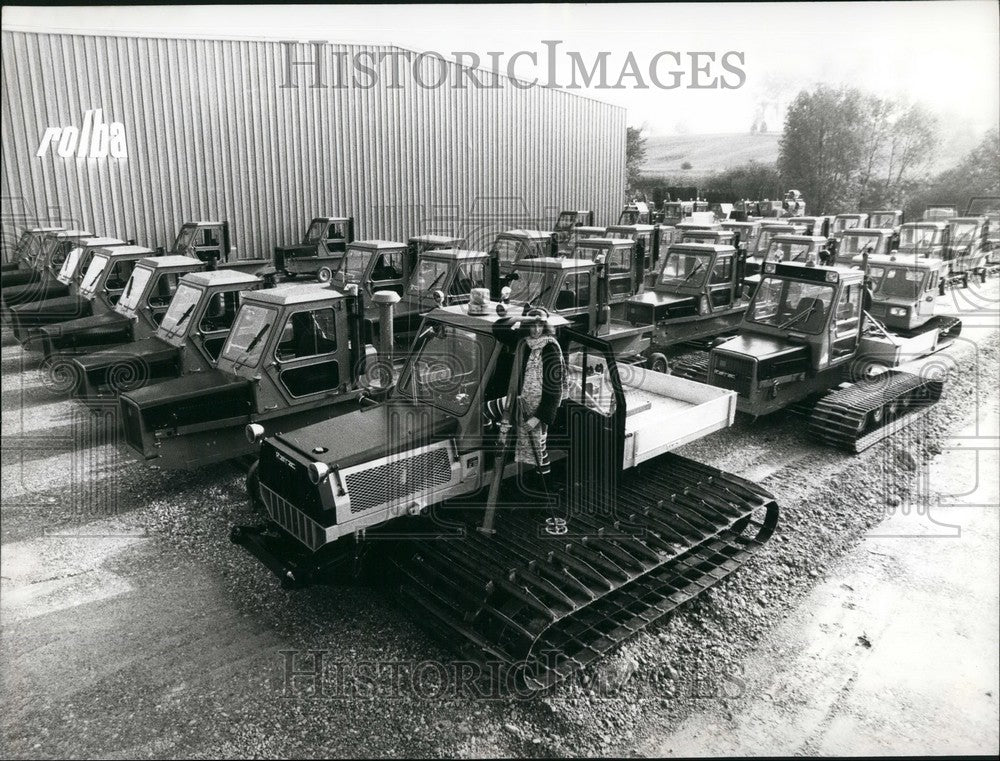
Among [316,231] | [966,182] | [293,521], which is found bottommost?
[293,521]

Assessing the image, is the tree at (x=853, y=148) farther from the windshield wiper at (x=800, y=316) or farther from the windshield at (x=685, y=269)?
the windshield wiper at (x=800, y=316)

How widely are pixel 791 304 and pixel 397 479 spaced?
6.01 m

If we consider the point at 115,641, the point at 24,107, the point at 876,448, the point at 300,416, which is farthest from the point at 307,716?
the point at 24,107

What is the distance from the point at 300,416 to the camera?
689cm

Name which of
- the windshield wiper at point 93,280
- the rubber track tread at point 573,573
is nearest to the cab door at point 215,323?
the windshield wiper at point 93,280

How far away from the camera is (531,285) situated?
32.3 ft

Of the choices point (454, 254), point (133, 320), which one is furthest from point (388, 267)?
point (133, 320)

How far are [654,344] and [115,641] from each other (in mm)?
8174

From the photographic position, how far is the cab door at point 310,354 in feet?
21.7

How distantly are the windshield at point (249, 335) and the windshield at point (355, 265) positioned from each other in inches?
157

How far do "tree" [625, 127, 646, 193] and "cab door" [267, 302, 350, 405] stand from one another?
52.3 ft

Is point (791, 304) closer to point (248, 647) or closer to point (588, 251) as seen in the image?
point (588, 251)

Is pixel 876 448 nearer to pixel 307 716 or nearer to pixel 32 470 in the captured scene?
pixel 307 716

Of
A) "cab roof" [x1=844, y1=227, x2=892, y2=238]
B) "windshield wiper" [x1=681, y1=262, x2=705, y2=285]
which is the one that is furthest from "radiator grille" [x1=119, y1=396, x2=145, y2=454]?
"cab roof" [x1=844, y1=227, x2=892, y2=238]
